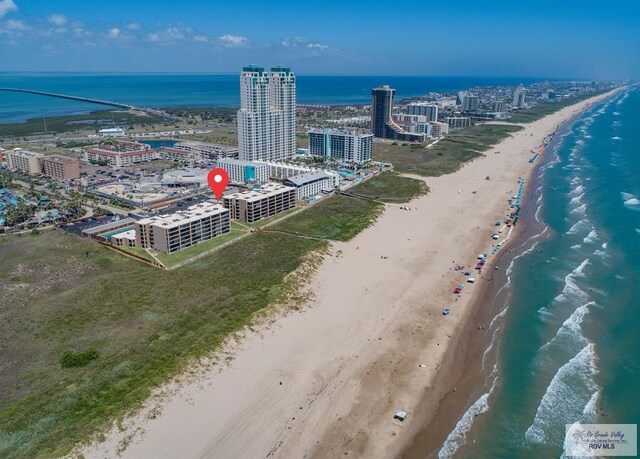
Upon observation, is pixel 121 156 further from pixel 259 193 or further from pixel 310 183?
pixel 259 193

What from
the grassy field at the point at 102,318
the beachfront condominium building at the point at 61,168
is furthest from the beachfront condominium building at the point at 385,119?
the beachfront condominium building at the point at 61,168

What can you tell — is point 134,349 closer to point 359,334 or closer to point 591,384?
point 359,334

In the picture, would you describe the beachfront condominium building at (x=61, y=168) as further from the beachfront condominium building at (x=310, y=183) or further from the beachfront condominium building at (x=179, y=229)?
the beachfront condominium building at (x=310, y=183)

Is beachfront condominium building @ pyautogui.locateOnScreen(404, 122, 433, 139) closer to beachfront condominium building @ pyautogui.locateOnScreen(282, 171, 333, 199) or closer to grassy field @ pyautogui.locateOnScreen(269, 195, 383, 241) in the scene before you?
beachfront condominium building @ pyautogui.locateOnScreen(282, 171, 333, 199)

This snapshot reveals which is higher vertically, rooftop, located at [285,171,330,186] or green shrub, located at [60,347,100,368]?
rooftop, located at [285,171,330,186]

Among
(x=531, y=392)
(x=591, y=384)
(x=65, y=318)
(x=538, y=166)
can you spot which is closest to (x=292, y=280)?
(x=65, y=318)

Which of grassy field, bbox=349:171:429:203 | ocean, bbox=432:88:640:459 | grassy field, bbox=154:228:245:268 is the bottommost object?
ocean, bbox=432:88:640:459

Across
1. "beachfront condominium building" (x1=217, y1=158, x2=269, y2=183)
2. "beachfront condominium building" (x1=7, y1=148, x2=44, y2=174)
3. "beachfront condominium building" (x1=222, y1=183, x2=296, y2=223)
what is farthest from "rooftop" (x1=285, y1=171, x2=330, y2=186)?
"beachfront condominium building" (x1=7, y1=148, x2=44, y2=174)
